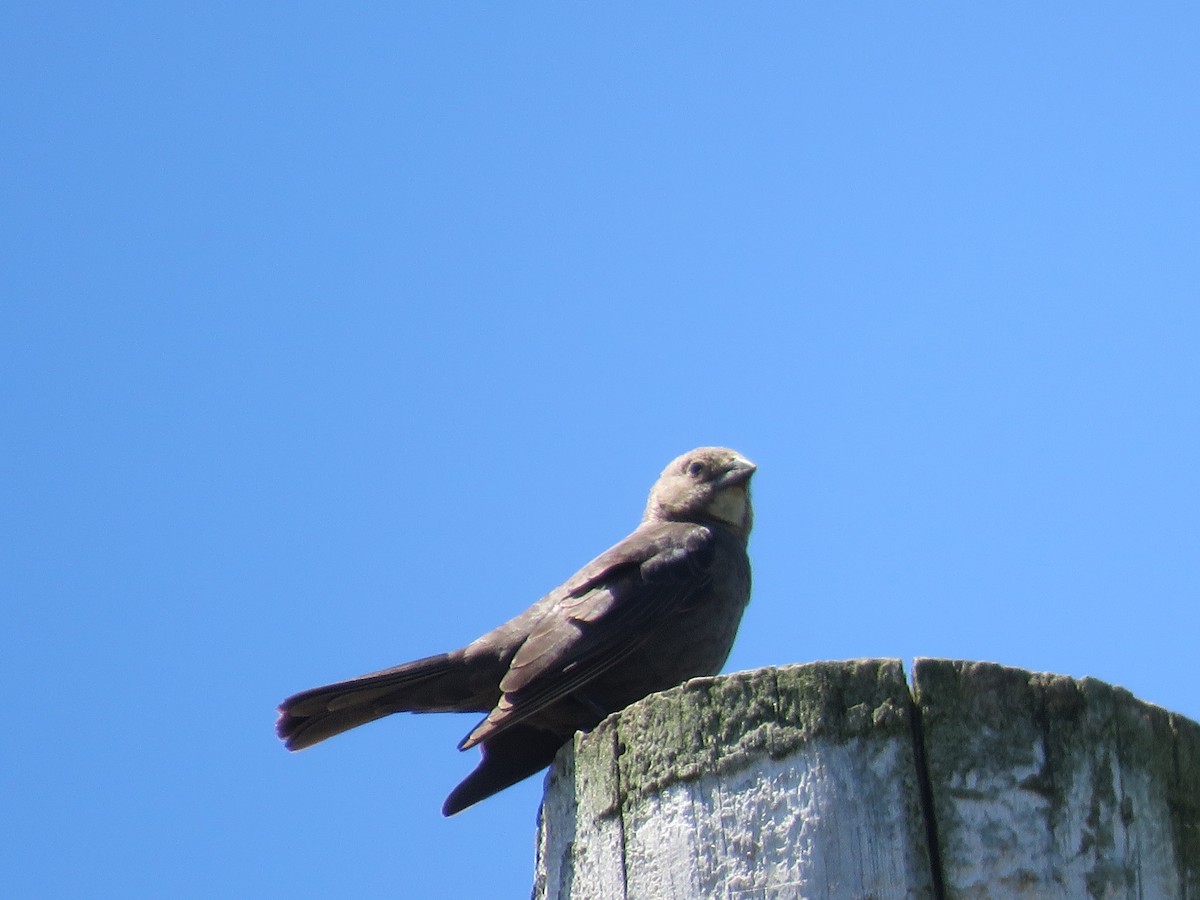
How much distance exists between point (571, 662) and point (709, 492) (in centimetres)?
212

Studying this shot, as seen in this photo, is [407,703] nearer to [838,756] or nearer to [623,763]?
[623,763]

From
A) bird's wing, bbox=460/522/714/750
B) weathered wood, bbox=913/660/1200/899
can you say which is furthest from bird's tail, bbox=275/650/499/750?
weathered wood, bbox=913/660/1200/899

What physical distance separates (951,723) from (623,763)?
0.61 metres

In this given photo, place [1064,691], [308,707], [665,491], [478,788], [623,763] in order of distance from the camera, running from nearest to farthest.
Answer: [1064,691] → [623,763] → [478,788] → [308,707] → [665,491]

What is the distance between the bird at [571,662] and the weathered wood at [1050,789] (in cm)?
229

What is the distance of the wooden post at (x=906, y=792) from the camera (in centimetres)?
252

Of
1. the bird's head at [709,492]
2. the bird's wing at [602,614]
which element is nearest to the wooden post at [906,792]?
the bird's wing at [602,614]

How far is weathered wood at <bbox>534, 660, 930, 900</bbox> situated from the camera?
Result: 8.27 feet

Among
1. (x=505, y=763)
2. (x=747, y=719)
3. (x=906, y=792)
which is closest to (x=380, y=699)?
(x=505, y=763)

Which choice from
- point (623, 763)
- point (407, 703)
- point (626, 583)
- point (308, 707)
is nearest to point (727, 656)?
point (626, 583)

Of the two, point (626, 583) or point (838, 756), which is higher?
point (626, 583)

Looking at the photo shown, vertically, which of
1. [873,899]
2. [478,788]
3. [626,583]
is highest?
[626,583]

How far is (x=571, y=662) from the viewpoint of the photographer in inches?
199

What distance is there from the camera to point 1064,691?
2650 millimetres
